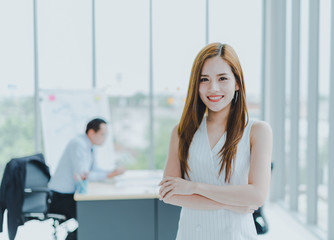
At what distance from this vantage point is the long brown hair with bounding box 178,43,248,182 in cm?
108

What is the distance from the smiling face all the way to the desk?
165cm

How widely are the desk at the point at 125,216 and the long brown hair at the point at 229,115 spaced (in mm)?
1524

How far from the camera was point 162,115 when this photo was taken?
466 cm

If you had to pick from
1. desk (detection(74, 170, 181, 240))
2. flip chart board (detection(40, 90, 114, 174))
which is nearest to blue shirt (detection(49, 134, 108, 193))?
desk (detection(74, 170, 181, 240))

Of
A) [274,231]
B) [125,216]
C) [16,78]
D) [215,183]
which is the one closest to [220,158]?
[215,183]

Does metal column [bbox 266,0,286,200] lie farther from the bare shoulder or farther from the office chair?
the bare shoulder

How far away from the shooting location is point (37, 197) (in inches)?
121

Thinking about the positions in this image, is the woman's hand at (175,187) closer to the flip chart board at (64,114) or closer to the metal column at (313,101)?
the metal column at (313,101)

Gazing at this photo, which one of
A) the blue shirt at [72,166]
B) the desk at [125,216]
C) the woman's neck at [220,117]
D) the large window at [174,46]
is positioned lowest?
the desk at [125,216]

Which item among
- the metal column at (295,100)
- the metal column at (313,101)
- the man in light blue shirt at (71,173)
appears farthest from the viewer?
the metal column at (295,100)

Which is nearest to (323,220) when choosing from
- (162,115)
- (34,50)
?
(162,115)

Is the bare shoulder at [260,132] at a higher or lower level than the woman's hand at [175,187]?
higher

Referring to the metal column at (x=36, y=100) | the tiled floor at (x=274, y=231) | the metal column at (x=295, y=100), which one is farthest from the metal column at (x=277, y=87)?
the metal column at (x=36, y=100)

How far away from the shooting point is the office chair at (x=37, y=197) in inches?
111
